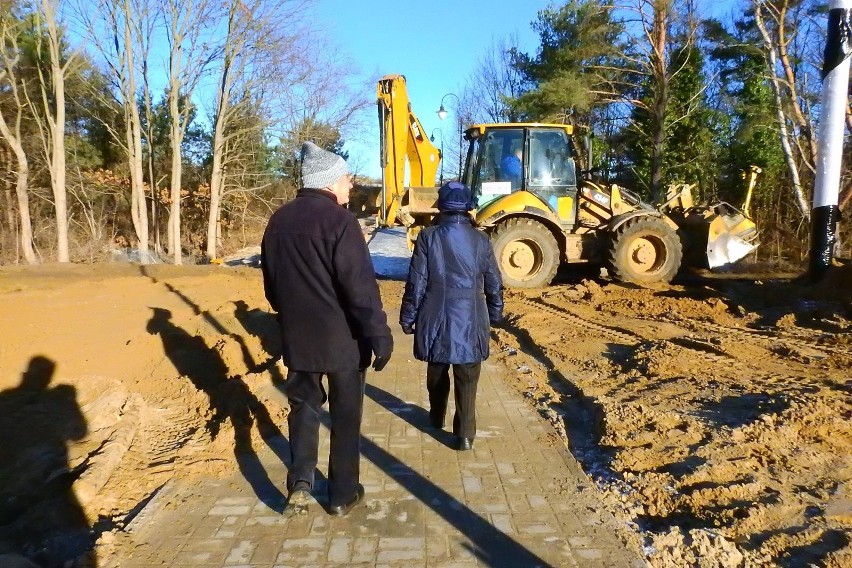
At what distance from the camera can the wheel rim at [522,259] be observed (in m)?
12.1

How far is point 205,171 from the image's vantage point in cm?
2786

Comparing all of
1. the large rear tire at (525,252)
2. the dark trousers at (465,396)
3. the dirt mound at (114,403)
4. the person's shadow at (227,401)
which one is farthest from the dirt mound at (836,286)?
the person's shadow at (227,401)

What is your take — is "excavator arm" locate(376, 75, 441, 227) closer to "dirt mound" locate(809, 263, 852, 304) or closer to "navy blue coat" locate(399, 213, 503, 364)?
"dirt mound" locate(809, 263, 852, 304)

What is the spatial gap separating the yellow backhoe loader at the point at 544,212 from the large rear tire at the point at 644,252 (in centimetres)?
2

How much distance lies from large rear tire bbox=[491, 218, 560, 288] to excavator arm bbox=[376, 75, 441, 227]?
2.13 meters

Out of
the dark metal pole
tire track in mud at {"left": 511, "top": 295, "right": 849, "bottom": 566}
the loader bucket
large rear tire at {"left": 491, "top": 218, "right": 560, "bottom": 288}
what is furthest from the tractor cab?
tire track in mud at {"left": 511, "top": 295, "right": 849, "bottom": 566}

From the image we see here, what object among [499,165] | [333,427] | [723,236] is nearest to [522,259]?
[499,165]

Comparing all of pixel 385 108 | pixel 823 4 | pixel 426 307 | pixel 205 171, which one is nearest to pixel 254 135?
pixel 205 171

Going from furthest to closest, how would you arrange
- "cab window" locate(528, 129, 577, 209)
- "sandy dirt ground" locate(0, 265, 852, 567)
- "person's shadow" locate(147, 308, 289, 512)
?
1. "cab window" locate(528, 129, 577, 209)
2. "person's shadow" locate(147, 308, 289, 512)
3. "sandy dirt ground" locate(0, 265, 852, 567)

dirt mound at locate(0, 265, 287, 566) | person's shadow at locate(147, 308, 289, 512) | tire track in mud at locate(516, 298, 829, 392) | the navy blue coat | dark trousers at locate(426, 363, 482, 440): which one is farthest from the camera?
tire track in mud at locate(516, 298, 829, 392)

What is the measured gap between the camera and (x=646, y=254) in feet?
40.3

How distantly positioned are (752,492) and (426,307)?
87.3 inches

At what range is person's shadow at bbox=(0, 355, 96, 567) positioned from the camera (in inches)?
134

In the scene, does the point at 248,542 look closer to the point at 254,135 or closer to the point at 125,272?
the point at 125,272
